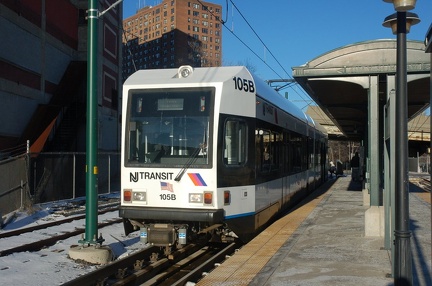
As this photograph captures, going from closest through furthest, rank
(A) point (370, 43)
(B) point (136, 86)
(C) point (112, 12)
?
(B) point (136, 86)
(A) point (370, 43)
(C) point (112, 12)

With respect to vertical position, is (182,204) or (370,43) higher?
(370,43)

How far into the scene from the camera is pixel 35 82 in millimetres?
25609

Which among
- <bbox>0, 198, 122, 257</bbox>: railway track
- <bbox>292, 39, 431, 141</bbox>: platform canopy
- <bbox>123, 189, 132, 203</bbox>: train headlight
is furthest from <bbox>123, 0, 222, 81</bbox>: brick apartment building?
<bbox>123, 189, 132, 203</bbox>: train headlight

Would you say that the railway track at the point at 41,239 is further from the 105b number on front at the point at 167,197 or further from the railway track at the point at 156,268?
the 105b number on front at the point at 167,197

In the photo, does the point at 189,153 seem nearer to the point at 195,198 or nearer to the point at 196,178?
the point at 196,178

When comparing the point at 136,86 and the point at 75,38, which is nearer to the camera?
the point at 136,86

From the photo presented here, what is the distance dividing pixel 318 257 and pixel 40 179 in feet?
40.9

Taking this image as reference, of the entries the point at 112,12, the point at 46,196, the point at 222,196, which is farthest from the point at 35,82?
the point at 222,196

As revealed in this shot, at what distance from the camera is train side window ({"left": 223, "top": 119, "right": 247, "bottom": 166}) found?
8.84 meters

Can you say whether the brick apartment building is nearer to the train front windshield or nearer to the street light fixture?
the train front windshield

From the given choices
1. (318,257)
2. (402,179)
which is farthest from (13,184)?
(402,179)

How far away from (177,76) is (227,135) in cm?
148

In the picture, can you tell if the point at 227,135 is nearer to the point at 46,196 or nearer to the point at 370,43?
the point at 370,43

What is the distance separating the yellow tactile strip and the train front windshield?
1.75m
